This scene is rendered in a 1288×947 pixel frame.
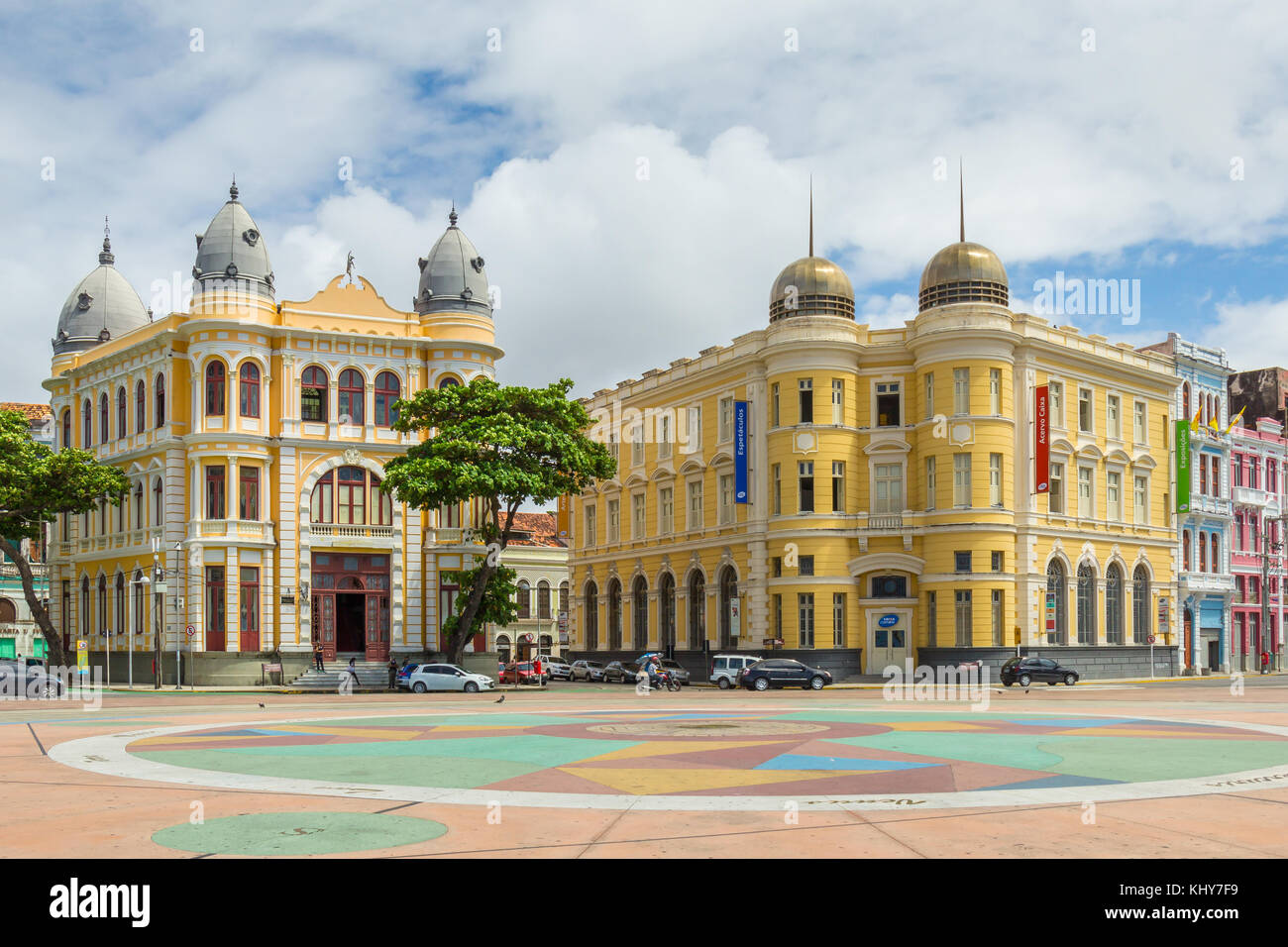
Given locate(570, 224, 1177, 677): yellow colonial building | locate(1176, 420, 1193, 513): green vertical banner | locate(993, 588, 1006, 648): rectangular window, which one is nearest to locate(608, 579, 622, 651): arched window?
locate(570, 224, 1177, 677): yellow colonial building

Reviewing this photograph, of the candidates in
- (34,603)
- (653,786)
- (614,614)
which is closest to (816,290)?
(614,614)

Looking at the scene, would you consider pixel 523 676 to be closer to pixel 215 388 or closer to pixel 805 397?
pixel 805 397

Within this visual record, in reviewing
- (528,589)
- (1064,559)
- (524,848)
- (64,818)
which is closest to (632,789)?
(524,848)

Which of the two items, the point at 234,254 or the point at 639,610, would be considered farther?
the point at 639,610

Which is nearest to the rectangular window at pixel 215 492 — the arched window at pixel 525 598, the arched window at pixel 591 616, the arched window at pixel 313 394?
the arched window at pixel 313 394

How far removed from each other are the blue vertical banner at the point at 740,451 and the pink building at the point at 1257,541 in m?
33.6

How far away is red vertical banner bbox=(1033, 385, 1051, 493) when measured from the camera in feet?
194

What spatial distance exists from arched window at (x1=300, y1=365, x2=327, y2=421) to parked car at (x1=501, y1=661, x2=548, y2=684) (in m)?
14.9

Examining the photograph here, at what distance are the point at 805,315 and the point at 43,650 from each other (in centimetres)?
5885

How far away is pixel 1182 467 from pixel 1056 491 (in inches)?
438

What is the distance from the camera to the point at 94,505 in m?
60.0

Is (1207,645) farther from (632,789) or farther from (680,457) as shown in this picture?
(632,789)

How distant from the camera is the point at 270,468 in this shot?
59219 mm

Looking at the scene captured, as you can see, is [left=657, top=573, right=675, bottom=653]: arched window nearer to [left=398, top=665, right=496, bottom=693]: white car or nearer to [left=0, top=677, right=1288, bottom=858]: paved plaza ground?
[left=398, top=665, right=496, bottom=693]: white car
